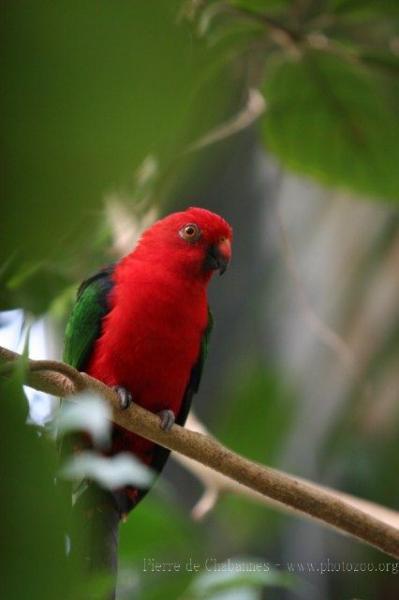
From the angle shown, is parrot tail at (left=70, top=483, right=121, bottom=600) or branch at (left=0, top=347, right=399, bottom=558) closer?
parrot tail at (left=70, top=483, right=121, bottom=600)

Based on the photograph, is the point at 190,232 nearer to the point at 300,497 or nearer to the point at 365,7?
the point at 365,7

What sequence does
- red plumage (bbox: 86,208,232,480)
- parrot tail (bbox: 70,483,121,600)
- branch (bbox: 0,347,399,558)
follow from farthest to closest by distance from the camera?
red plumage (bbox: 86,208,232,480)
branch (bbox: 0,347,399,558)
parrot tail (bbox: 70,483,121,600)

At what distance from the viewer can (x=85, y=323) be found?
8.27 ft

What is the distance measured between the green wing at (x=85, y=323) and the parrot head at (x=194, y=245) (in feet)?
0.78

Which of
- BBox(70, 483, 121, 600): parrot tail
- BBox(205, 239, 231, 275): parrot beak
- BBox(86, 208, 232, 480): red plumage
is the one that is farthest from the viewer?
BBox(205, 239, 231, 275): parrot beak

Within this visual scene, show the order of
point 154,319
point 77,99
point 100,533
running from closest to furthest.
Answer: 1. point 77,99
2. point 100,533
3. point 154,319

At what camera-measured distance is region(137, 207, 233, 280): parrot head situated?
8.57 feet

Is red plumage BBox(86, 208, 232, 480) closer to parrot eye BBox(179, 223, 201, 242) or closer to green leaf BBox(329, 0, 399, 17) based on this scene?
parrot eye BBox(179, 223, 201, 242)

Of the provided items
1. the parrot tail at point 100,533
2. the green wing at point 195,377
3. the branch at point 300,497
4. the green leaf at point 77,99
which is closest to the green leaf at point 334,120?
the green wing at point 195,377

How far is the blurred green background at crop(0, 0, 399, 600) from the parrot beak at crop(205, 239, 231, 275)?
208mm

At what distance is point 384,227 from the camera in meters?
3.92

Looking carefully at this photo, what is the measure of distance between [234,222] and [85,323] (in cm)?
199

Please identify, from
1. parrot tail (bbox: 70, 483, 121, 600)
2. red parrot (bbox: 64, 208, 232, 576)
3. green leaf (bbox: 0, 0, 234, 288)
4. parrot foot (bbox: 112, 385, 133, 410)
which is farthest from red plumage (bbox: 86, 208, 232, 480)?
green leaf (bbox: 0, 0, 234, 288)

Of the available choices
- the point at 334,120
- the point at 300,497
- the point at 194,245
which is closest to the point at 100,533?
the point at 300,497
